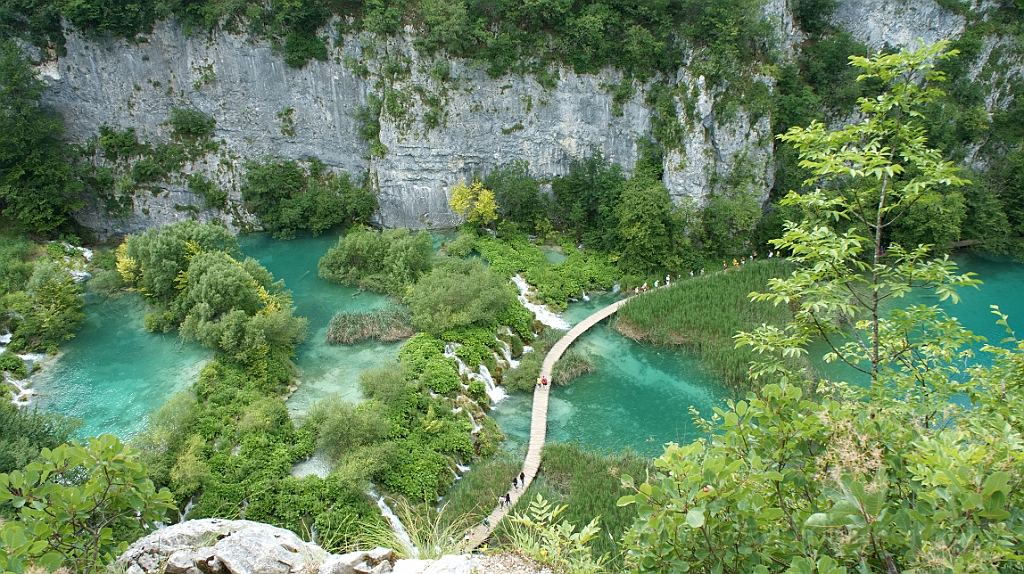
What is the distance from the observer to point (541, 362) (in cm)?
2267

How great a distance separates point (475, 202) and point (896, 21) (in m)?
23.1

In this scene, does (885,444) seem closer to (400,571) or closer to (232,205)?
(400,571)

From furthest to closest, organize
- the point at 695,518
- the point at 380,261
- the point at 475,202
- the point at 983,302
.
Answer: the point at 475,202 → the point at 380,261 → the point at 983,302 → the point at 695,518

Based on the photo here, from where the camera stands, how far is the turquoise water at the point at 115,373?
1948 cm

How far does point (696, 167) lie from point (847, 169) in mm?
23762

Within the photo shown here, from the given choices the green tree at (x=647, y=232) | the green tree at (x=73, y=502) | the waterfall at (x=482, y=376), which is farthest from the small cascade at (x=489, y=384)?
the green tree at (x=73, y=502)

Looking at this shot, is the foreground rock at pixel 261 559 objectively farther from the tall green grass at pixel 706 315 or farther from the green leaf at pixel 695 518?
the tall green grass at pixel 706 315

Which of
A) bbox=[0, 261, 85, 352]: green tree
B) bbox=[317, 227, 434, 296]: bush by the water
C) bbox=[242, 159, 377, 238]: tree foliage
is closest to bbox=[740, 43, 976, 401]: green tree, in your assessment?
bbox=[317, 227, 434, 296]: bush by the water

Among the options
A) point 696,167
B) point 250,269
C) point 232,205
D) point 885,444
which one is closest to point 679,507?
point 885,444

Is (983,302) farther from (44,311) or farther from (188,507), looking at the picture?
(44,311)

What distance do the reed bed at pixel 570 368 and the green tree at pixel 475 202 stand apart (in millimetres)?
10911

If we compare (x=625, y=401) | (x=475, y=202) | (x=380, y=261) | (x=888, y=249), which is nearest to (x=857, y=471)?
(x=888, y=249)

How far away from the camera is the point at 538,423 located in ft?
65.6

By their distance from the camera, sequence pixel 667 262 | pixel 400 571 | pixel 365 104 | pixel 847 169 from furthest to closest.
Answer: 1. pixel 365 104
2. pixel 667 262
3. pixel 400 571
4. pixel 847 169
